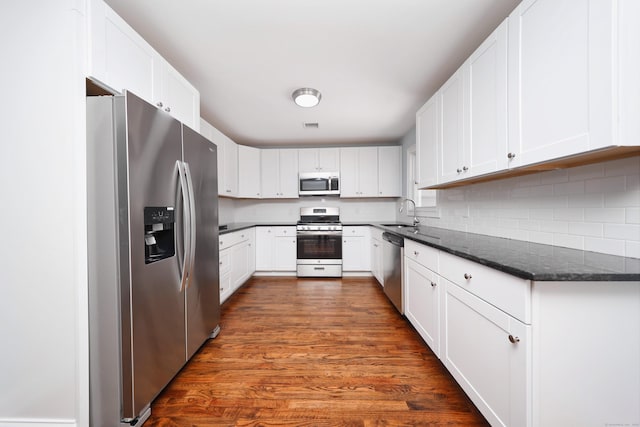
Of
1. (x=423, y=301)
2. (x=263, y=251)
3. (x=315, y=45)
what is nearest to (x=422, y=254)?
(x=423, y=301)

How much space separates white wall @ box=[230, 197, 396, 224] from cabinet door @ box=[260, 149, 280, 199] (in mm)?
369

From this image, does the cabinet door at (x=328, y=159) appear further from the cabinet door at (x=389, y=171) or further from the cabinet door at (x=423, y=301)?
the cabinet door at (x=423, y=301)

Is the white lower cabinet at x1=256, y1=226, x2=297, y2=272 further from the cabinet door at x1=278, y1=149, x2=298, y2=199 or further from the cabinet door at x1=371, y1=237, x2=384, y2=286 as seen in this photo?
the cabinet door at x1=371, y1=237, x2=384, y2=286

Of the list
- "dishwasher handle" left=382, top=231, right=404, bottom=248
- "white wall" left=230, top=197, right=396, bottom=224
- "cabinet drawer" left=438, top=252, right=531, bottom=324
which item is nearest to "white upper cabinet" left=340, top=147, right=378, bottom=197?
"white wall" left=230, top=197, right=396, bottom=224

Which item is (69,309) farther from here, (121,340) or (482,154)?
(482,154)

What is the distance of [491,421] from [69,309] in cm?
201

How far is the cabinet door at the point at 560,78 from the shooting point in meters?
0.95

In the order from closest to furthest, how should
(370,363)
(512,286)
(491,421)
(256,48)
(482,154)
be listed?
(512,286) < (491,421) < (482,154) < (370,363) < (256,48)

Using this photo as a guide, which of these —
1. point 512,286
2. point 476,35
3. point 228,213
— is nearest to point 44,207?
point 512,286

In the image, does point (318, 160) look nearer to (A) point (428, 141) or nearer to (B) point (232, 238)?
(B) point (232, 238)

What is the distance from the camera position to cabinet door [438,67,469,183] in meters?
1.94

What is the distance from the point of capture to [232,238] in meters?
3.37

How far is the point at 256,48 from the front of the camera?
200 cm

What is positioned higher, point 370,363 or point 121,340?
point 121,340
